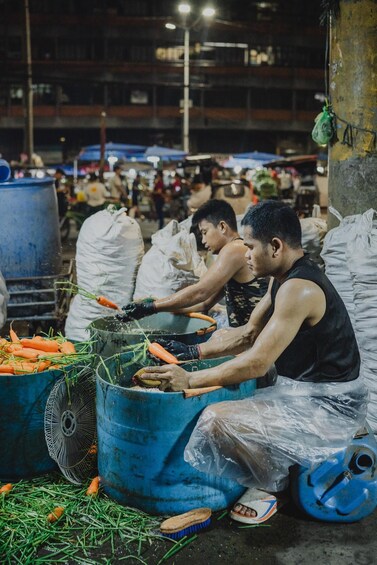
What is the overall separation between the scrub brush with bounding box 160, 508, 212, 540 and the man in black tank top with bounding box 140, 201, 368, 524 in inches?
7.1

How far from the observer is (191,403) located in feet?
11.2

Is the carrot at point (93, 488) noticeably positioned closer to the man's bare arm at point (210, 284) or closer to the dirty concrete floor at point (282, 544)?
the dirty concrete floor at point (282, 544)

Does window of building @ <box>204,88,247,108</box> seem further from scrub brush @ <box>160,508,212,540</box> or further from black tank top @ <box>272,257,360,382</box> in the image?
scrub brush @ <box>160,508,212,540</box>

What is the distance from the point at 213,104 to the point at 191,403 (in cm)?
4886

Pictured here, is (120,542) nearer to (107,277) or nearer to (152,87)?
(107,277)

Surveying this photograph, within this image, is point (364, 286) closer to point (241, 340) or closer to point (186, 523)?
point (241, 340)

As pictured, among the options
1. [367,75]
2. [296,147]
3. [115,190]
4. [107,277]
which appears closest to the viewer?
[367,75]

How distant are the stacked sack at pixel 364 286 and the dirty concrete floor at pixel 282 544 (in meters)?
0.93

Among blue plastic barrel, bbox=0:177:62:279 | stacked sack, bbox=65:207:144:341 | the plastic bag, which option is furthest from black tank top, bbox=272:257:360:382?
blue plastic barrel, bbox=0:177:62:279

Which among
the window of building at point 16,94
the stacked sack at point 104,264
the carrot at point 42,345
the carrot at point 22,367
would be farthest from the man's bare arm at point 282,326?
the window of building at point 16,94

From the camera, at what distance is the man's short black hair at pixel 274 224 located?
3.47 m

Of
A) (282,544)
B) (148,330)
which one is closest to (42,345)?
(148,330)

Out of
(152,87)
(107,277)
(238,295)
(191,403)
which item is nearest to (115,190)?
(107,277)

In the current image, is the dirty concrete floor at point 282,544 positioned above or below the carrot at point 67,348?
below
